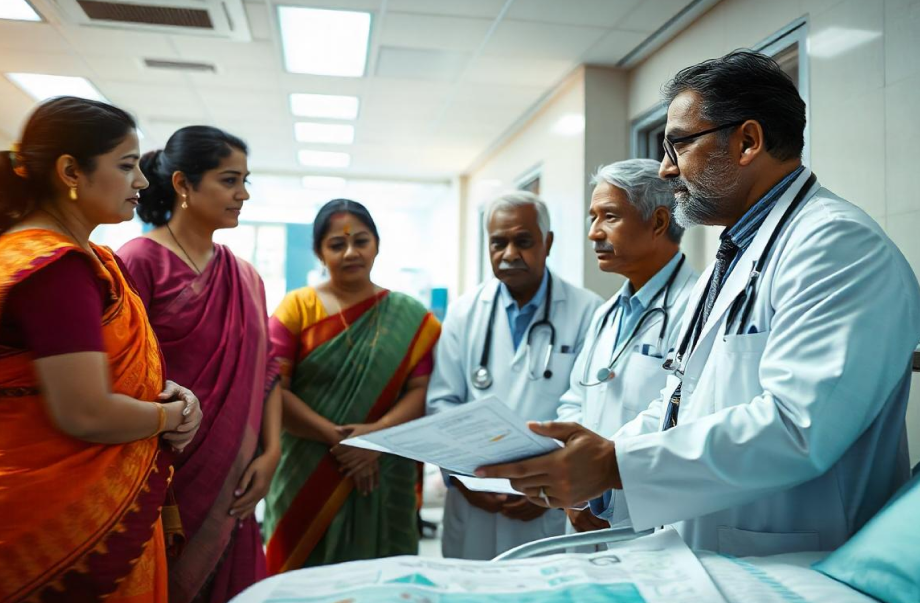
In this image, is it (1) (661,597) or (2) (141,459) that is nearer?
(1) (661,597)

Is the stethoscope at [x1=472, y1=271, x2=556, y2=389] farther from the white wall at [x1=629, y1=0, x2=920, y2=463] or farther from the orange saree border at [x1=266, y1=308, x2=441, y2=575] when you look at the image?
the white wall at [x1=629, y1=0, x2=920, y2=463]

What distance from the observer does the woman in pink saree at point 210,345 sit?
1.74 meters

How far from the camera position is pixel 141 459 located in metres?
1.35

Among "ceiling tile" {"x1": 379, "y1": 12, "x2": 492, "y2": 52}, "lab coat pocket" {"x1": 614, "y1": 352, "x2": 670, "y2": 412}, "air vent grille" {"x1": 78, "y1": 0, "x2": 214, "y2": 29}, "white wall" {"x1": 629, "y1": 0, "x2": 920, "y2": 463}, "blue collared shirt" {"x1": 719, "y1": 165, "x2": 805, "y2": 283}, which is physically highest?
"ceiling tile" {"x1": 379, "y1": 12, "x2": 492, "y2": 52}

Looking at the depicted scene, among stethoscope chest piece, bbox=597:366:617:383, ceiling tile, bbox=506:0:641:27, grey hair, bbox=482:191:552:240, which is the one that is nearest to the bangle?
stethoscope chest piece, bbox=597:366:617:383

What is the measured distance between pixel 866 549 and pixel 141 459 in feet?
4.14

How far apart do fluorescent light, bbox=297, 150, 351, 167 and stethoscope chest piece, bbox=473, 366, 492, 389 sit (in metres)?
4.78

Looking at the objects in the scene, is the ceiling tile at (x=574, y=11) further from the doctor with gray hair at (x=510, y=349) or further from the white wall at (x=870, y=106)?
the doctor with gray hair at (x=510, y=349)

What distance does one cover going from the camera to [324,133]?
586 centimetres

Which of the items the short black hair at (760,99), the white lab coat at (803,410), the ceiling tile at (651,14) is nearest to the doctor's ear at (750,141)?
the short black hair at (760,99)

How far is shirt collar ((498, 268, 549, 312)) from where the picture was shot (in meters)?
2.32

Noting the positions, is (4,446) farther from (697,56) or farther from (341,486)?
(697,56)

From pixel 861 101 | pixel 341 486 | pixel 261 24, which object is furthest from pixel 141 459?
pixel 261 24

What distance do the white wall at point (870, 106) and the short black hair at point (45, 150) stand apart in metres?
2.18
